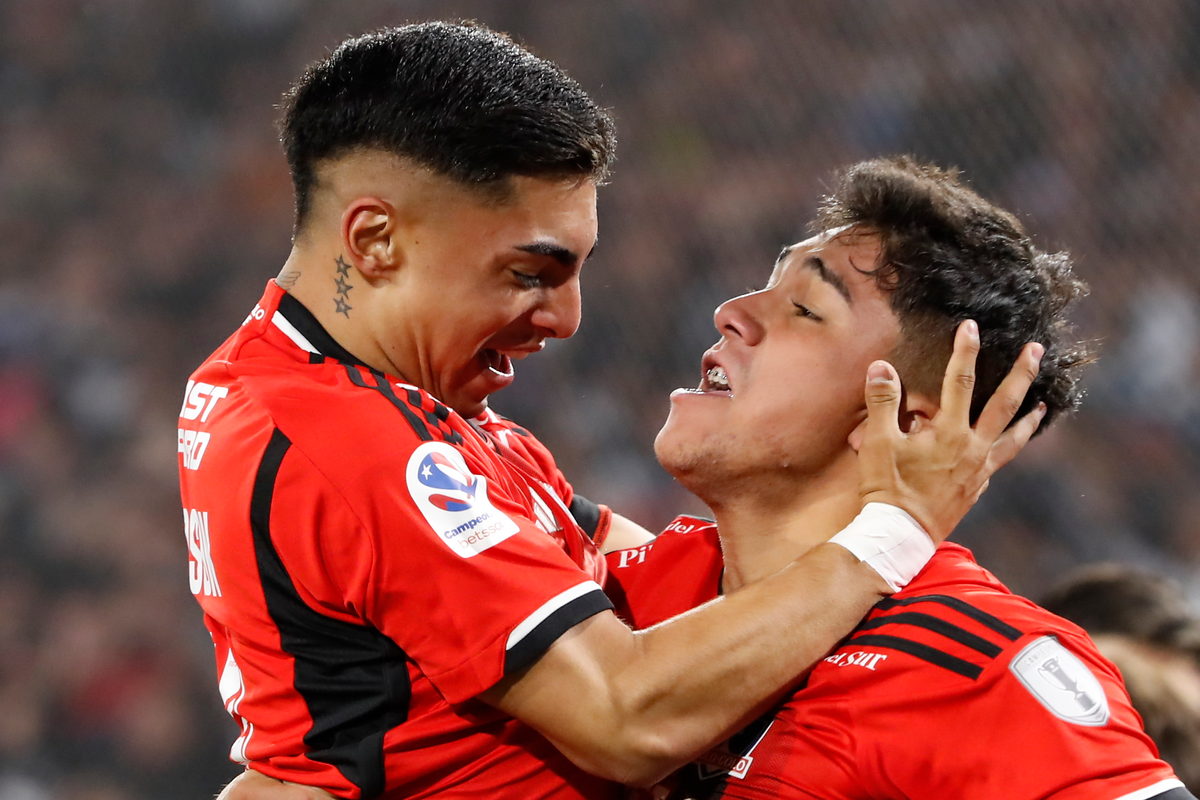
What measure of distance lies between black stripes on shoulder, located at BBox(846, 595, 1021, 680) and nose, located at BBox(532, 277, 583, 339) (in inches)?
31.3

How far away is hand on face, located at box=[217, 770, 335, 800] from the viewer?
1.99 metres

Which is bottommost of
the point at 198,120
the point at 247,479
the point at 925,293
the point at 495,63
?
the point at 247,479

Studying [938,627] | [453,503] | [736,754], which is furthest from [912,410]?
[453,503]

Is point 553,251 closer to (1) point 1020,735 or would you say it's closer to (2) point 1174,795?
(1) point 1020,735

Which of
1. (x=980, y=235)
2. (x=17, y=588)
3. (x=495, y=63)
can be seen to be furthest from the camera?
(x=17, y=588)

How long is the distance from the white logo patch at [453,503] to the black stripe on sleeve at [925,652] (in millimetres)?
661

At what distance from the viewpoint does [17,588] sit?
239 inches

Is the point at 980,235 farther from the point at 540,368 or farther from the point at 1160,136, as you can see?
the point at 1160,136

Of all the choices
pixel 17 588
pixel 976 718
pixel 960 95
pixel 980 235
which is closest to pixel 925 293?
pixel 980 235

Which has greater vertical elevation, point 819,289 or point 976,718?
point 819,289

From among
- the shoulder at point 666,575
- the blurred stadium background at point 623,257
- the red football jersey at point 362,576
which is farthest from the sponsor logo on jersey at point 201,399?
the blurred stadium background at point 623,257

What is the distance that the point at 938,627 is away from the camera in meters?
1.94

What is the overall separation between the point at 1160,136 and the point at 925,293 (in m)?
4.72

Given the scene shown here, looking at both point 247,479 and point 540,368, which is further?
point 540,368
